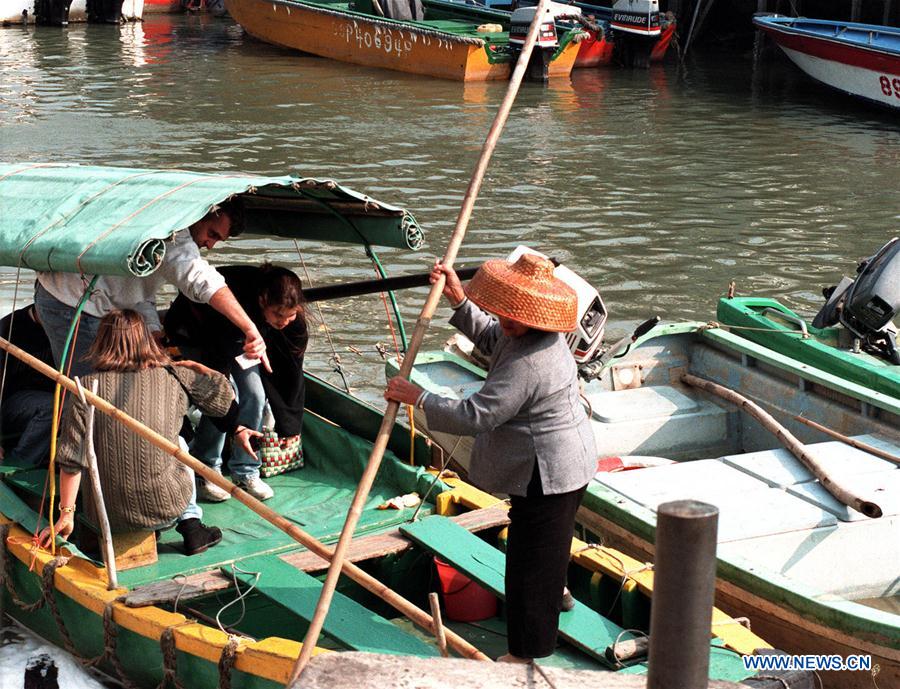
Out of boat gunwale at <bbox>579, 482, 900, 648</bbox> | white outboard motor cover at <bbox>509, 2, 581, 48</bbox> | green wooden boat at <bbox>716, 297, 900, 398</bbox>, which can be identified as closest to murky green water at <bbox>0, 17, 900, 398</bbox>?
white outboard motor cover at <bbox>509, 2, 581, 48</bbox>

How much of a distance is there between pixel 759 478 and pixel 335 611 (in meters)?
2.58

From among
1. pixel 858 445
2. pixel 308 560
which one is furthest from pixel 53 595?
pixel 858 445

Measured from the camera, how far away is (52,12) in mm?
31156

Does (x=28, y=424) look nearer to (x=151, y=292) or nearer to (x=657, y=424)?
(x=151, y=292)

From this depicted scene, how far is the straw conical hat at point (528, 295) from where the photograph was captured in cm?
429

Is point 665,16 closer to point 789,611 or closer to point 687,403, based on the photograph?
point 687,403

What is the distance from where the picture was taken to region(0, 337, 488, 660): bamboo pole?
449 centimetres

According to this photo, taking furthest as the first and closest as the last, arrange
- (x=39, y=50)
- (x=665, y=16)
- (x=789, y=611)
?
1. (x=39, y=50)
2. (x=665, y=16)
3. (x=789, y=611)

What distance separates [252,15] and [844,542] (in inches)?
917

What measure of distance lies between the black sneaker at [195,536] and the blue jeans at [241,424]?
57cm

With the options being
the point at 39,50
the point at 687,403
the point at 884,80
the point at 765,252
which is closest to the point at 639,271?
the point at 765,252

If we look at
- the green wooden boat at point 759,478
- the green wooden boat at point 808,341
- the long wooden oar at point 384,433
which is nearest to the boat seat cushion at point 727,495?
the green wooden boat at point 759,478

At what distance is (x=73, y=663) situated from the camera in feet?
19.5

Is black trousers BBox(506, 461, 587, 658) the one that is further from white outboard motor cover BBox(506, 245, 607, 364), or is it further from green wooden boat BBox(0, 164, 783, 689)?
white outboard motor cover BBox(506, 245, 607, 364)
